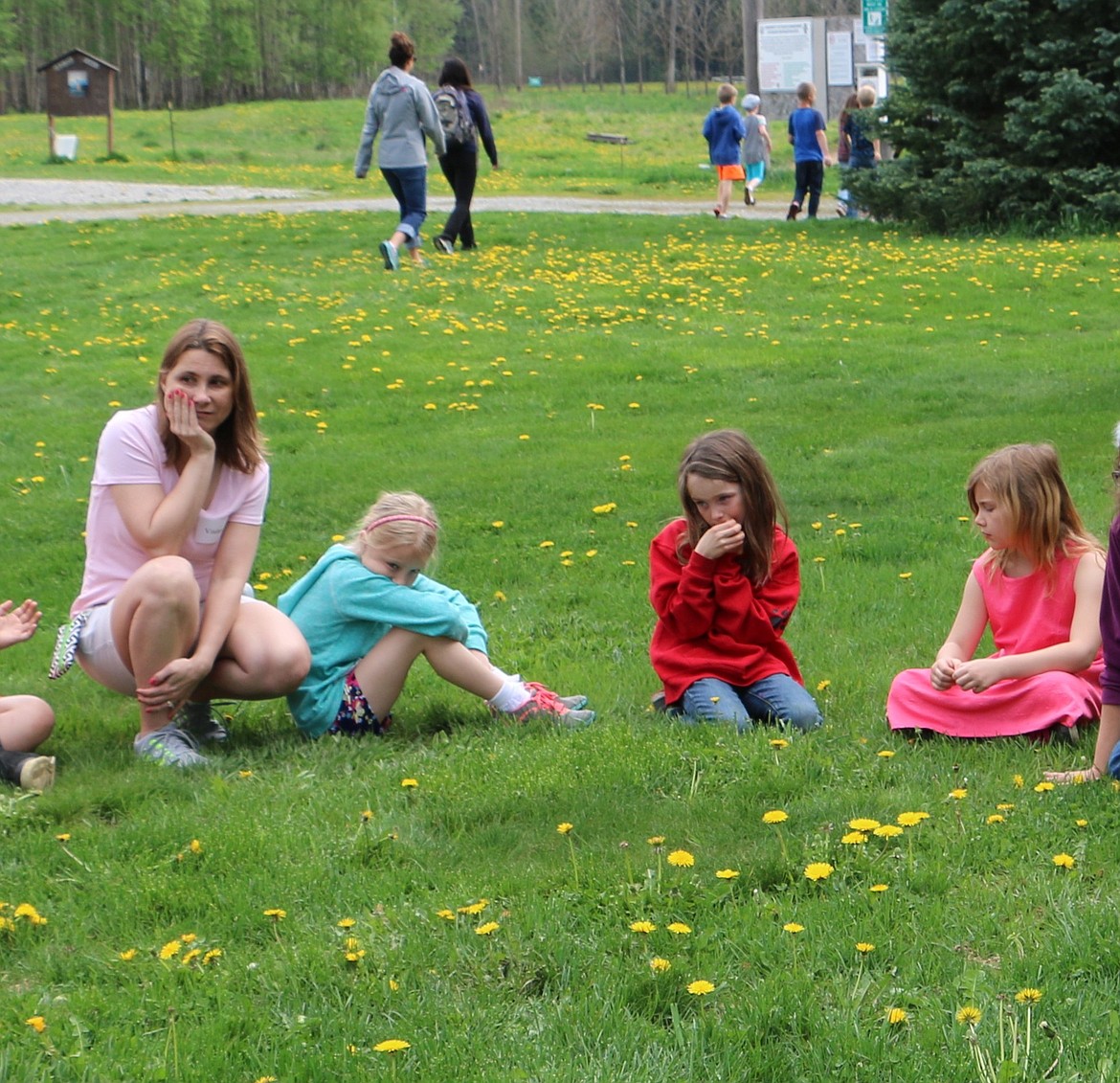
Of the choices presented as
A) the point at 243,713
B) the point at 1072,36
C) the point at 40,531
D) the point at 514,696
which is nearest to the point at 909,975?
the point at 514,696

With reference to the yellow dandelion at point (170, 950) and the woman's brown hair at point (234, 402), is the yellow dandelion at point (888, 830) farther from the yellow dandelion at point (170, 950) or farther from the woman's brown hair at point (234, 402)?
the woman's brown hair at point (234, 402)

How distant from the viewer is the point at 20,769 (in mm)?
3957

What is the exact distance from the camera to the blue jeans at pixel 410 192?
1433 cm

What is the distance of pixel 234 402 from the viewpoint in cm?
440

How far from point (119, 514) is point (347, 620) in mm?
739

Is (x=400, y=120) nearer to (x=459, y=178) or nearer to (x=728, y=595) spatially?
(x=459, y=178)

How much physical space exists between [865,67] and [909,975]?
26.2 meters

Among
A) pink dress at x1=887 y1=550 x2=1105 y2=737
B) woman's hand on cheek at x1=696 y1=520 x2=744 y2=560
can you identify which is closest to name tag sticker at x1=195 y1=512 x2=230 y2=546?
woman's hand on cheek at x1=696 y1=520 x2=744 y2=560

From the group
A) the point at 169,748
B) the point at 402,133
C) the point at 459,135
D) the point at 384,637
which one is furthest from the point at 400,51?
the point at 169,748

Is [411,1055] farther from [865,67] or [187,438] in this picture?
[865,67]

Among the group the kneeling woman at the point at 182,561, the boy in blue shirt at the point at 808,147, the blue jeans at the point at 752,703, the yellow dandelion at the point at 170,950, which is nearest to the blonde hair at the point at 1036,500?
the blue jeans at the point at 752,703

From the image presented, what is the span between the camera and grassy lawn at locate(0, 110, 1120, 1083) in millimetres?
2574

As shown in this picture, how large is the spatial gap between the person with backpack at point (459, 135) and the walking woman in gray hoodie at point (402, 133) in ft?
1.85

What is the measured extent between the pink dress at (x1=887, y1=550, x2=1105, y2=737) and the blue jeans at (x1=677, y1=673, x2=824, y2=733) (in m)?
0.26
